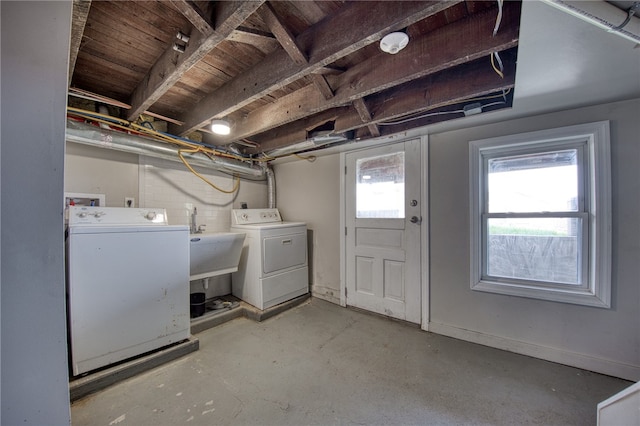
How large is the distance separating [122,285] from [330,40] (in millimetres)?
2179

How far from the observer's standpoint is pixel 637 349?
1673mm

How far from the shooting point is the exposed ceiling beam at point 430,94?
1.56 metres

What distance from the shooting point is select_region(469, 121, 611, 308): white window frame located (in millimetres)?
1745

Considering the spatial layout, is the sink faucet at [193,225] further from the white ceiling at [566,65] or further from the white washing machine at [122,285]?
the white ceiling at [566,65]

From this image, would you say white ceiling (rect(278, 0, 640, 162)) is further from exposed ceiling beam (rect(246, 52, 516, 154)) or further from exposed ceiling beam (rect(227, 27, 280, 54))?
exposed ceiling beam (rect(227, 27, 280, 54))

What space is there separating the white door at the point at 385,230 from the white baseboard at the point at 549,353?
14.0 inches

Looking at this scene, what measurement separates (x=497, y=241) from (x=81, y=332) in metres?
3.37

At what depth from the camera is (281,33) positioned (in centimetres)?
125

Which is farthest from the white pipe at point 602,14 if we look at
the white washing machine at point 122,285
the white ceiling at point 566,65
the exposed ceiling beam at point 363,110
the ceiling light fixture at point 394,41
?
the white washing machine at point 122,285

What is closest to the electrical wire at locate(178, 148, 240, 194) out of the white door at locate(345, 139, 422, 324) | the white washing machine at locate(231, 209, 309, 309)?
Result: the white washing machine at locate(231, 209, 309, 309)

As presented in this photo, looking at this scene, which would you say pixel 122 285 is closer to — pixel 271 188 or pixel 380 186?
pixel 271 188

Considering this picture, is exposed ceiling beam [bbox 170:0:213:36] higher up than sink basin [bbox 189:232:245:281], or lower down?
higher up

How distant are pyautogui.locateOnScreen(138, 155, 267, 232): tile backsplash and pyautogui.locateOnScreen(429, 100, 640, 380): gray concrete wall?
2.56 metres

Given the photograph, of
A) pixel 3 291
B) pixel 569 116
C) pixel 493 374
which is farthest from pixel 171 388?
pixel 569 116
